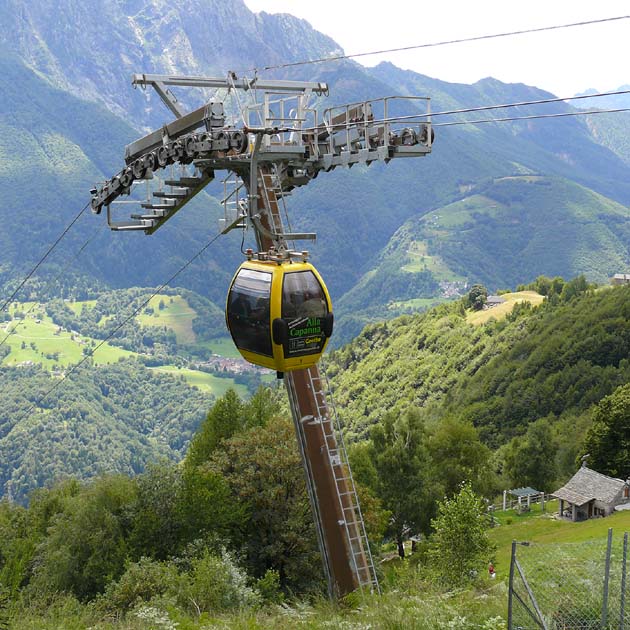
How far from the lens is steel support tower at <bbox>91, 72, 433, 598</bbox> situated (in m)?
16.1

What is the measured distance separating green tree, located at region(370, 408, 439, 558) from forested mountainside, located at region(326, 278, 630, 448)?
23.4m

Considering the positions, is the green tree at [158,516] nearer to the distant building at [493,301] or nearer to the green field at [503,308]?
A: the green field at [503,308]

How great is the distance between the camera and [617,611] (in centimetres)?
1071

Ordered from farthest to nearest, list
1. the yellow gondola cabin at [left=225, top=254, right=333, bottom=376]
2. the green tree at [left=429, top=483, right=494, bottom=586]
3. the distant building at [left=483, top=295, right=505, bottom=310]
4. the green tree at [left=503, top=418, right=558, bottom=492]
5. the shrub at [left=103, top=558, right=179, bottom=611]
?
the distant building at [left=483, top=295, right=505, bottom=310]
the green tree at [left=503, top=418, right=558, bottom=492]
the green tree at [left=429, top=483, right=494, bottom=586]
the shrub at [left=103, top=558, right=179, bottom=611]
the yellow gondola cabin at [left=225, top=254, right=333, bottom=376]

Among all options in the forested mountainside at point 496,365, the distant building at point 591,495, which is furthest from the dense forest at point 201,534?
the forested mountainside at point 496,365

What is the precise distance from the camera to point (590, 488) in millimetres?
42812

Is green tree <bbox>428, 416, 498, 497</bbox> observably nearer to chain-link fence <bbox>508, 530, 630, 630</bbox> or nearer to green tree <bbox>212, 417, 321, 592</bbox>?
green tree <bbox>212, 417, 321, 592</bbox>

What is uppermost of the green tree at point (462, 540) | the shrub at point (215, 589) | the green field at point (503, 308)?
the green field at point (503, 308)

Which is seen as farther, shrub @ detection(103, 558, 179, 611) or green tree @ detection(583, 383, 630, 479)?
green tree @ detection(583, 383, 630, 479)

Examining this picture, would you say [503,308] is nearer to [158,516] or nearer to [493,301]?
[493,301]

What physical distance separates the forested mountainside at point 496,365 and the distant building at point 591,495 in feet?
66.8

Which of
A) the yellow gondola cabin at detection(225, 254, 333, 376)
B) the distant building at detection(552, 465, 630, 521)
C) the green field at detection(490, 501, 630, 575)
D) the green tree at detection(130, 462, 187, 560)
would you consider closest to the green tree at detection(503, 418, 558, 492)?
the green field at detection(490, 501, 630, 575)

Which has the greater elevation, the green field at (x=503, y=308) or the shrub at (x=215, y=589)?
the green field at (x=503, y=308)

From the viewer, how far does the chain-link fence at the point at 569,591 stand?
1053 cm
